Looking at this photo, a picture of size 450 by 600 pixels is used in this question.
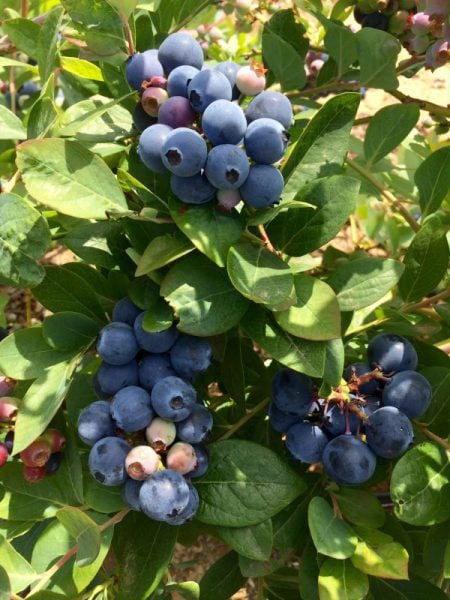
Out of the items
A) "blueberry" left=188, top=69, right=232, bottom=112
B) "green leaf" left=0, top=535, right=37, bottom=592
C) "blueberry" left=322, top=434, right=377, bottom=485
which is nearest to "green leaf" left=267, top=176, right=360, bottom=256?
"blueberry" left=188, top=69, right=232, bottom=112

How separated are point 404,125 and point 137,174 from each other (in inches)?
24.8

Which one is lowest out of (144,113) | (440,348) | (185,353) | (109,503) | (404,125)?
(109,503)

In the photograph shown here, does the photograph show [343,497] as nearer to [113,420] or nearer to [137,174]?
[113,420]

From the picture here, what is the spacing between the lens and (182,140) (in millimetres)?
870

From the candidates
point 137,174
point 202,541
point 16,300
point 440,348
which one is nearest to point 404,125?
point 440,348

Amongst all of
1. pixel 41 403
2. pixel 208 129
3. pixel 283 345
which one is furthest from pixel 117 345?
pixel 208 129

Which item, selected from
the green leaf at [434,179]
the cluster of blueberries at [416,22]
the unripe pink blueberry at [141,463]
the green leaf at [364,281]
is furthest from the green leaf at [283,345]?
the cluster of blueberries at [416,22]

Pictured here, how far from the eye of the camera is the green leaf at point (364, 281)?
3.46 ft

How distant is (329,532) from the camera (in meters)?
1.04

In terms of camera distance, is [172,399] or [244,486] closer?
[172,399]

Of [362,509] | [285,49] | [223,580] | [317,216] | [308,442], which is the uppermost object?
[285,49]

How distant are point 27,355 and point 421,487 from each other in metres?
0.68

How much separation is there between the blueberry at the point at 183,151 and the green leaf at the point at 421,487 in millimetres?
563

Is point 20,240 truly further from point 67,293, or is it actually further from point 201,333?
point 201,333
